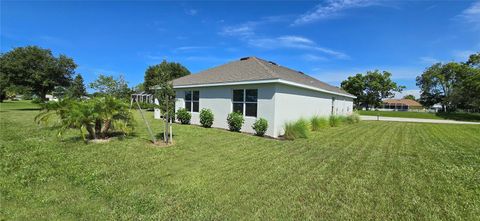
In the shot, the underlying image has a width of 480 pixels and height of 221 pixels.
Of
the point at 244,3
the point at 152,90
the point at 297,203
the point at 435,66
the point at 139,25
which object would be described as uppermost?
the point at 435,66

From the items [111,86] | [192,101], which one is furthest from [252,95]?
[111,86]

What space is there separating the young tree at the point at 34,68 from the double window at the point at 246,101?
26556mm

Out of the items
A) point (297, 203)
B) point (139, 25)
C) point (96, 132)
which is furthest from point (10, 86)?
point (297, 203)

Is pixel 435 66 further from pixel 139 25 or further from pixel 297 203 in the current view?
Result: pixel 297 203

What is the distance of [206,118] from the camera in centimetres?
1338

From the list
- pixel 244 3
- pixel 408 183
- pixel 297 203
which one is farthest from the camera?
pixel 244 3

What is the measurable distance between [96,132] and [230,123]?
584 centimetres

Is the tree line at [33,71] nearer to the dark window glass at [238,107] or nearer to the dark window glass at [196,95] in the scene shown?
the dark window glass at [196,95]

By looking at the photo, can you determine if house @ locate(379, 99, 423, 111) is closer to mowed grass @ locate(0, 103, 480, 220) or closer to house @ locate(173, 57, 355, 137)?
house @ locate(173, 57, 355, 137)

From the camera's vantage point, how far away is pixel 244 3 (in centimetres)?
1405

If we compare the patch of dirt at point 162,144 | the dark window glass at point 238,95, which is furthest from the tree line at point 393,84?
the patch of dirt at point 162,144

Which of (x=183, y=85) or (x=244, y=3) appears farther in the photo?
(x=183, y=85)

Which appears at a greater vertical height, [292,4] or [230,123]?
[292,4]

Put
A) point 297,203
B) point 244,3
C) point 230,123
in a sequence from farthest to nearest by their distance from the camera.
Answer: point 244,3
point 230,123
point 297,203
